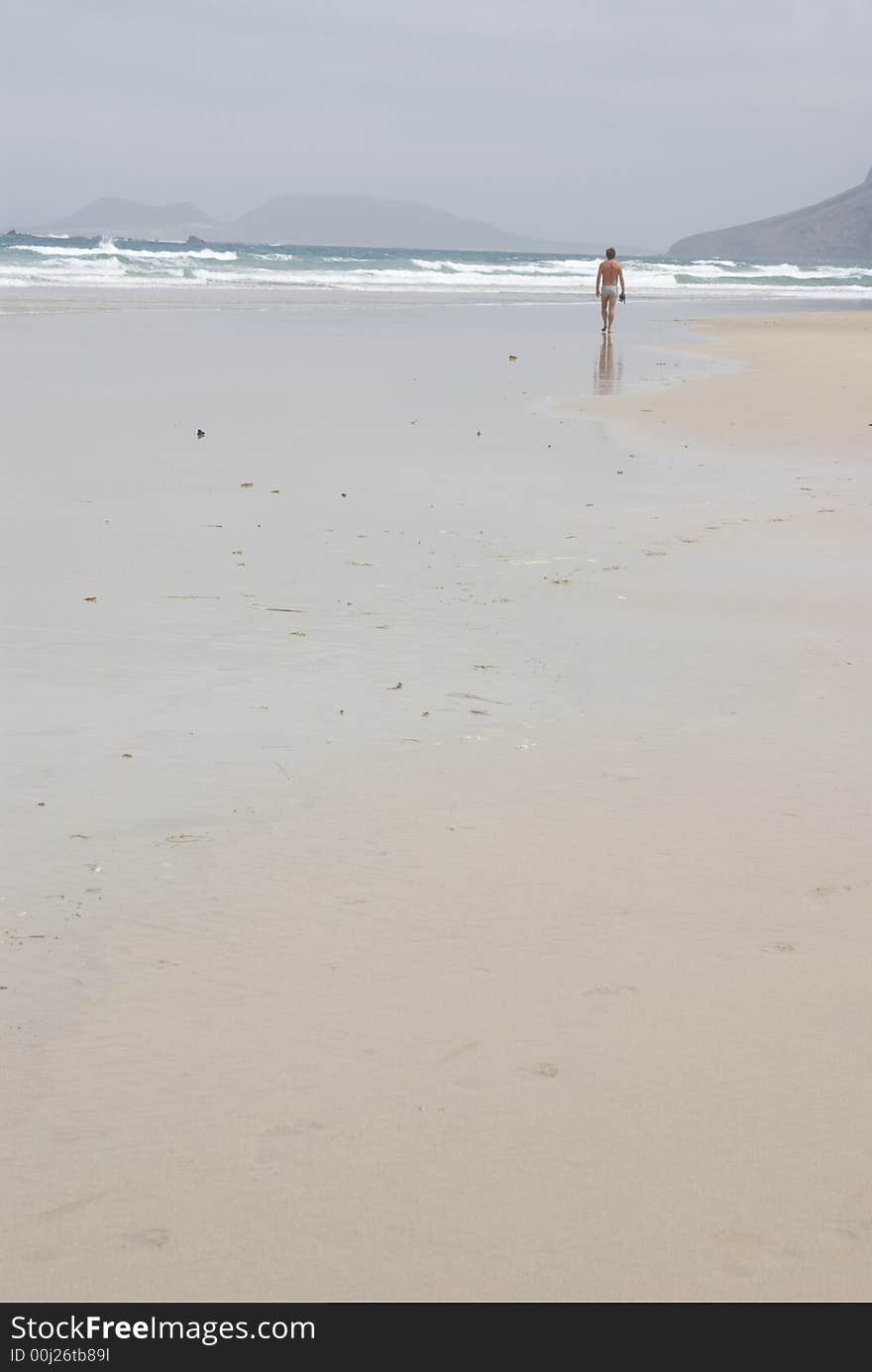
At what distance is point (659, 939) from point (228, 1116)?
1052 mm

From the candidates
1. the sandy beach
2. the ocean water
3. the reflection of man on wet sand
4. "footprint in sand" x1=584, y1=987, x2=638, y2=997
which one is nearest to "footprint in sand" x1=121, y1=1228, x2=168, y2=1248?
the sandy beach

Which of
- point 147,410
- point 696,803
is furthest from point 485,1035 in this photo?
point 147,410

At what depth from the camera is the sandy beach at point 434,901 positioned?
2268 mm

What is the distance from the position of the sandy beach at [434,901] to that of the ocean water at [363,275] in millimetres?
32372

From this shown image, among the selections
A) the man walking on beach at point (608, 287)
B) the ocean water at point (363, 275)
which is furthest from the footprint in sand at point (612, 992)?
the ocean water at point (363, 275)

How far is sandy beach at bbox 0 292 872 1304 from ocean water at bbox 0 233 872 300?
32.4 meters

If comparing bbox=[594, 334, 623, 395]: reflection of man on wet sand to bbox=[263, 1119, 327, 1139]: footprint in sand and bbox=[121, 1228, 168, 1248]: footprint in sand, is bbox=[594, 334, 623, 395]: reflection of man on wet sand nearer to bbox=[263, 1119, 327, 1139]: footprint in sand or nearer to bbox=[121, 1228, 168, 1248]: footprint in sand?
bbox=[263, 1119, 327, 1139]: footprint in sand

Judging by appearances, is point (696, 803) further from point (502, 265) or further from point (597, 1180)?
point (502, 265)

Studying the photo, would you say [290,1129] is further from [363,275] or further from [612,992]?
[363,275]

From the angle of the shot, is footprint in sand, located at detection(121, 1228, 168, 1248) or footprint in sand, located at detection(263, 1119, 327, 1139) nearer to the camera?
footprint in sand, located at detection(121, 1228, 168, 1248)

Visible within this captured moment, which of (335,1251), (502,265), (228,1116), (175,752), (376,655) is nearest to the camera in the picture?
(335,1251)

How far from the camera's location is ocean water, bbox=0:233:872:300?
143 ft

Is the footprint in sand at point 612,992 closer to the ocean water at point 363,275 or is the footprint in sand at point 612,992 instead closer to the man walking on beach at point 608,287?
the man walking on beach at point 608,287
